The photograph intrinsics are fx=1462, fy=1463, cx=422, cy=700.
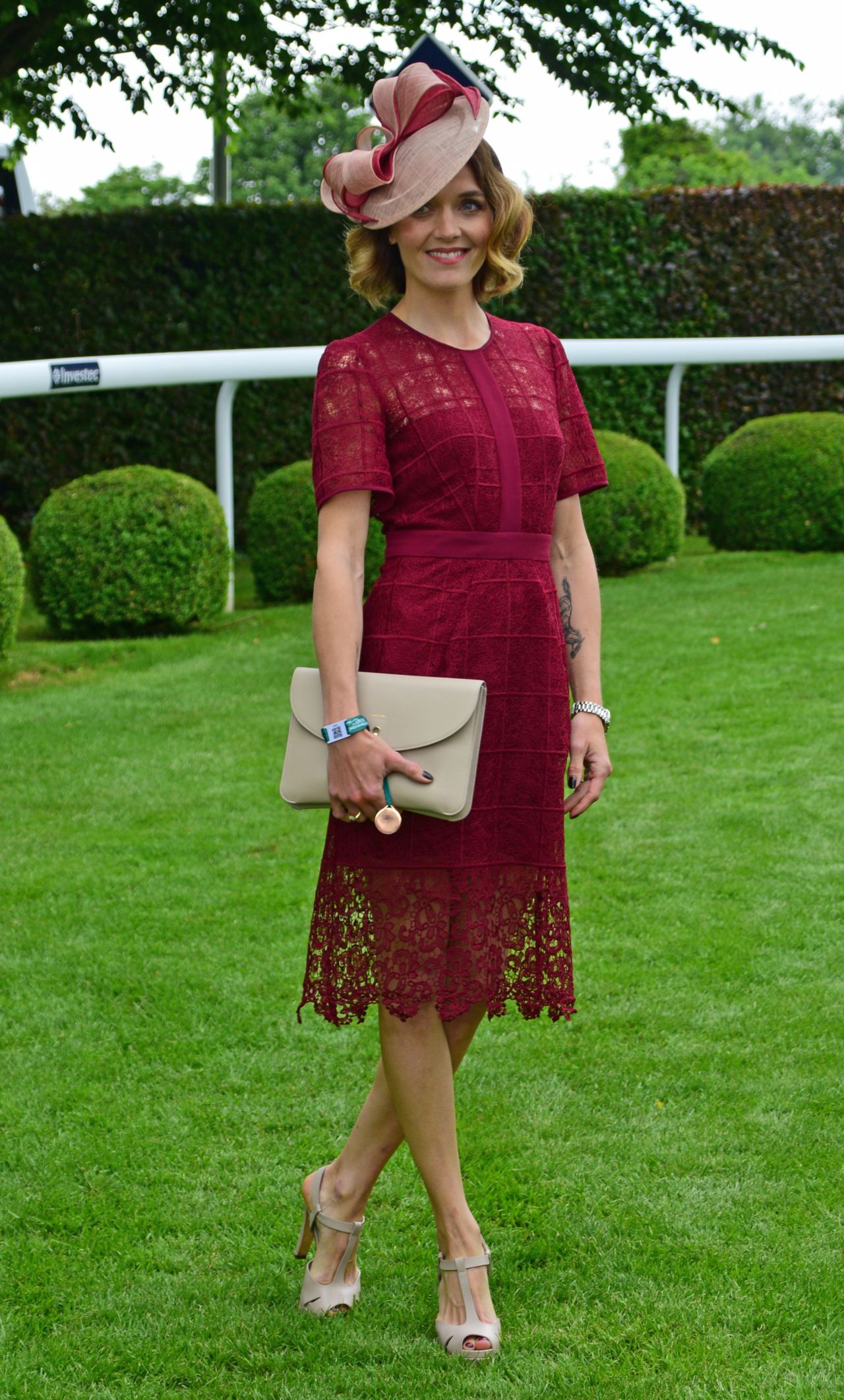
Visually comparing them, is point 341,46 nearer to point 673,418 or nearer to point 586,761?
point 673,418

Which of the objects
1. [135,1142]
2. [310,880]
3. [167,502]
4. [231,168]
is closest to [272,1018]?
[135,1142]

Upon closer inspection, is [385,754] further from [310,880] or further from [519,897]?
[310,880]

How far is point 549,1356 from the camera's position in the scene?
7.97 ft

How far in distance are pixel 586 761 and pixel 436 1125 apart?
680 mm

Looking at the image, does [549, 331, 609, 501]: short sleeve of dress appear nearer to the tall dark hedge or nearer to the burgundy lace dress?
the burgundy lace dress

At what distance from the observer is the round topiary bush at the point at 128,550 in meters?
8.45

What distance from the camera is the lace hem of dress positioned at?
94.3 inches

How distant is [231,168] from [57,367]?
43.6 meters

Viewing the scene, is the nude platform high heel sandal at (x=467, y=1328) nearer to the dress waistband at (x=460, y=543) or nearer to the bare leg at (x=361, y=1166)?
the bare leg at (x=361, y=1166)

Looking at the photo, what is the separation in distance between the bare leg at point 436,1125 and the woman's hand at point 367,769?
0.40 meters

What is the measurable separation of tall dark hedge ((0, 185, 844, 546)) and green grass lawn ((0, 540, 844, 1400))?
6.75 meters

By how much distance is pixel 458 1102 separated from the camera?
3365 mm

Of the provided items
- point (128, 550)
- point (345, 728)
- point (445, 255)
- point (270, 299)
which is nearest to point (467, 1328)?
point (345, 728)

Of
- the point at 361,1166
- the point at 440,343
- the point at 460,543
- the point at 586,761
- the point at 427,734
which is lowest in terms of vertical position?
the point at 361,1166
